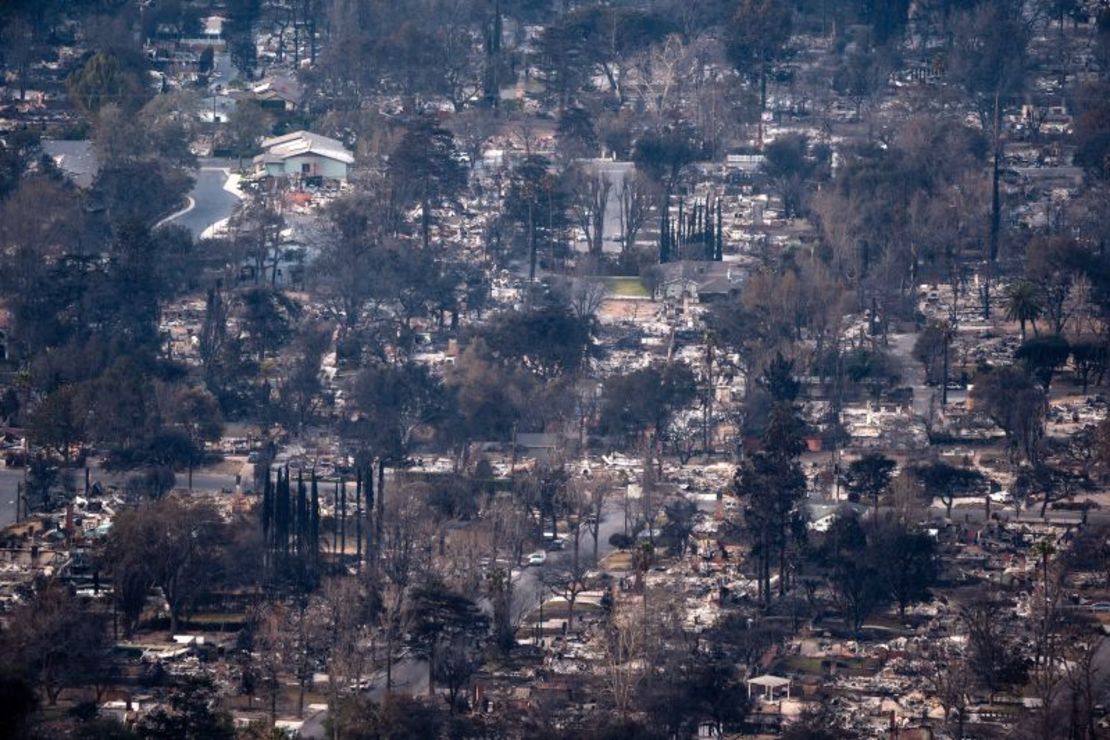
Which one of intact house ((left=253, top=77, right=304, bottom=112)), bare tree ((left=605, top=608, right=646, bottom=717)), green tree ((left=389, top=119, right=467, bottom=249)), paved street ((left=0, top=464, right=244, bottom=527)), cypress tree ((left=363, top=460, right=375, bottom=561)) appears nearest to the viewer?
bare tree ((left=605, top=608, right=646, bottom=717))

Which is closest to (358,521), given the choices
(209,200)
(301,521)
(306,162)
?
(301,521)

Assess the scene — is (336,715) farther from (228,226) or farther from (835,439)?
(228,226)

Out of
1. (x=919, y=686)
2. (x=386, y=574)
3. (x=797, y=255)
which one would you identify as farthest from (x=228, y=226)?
(x=919, y=686)

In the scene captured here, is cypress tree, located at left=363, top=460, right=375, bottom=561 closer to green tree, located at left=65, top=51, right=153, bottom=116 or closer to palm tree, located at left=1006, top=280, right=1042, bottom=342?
palm tree, located at left=1006, top=280, right=1042, bottom=342

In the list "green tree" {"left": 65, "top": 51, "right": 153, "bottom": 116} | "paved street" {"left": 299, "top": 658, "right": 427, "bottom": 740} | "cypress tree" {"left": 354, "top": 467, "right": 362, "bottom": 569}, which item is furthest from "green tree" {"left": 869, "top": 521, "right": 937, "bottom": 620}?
"green tree" {"left": 65, "top": 51, "right": 153, "bottom": 116}

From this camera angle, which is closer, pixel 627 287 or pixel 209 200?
pixel 627 287

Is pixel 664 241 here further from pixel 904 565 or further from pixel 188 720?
pixel 188 720

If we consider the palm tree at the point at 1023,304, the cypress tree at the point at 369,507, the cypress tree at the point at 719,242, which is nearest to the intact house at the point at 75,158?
the cypress tree at the point at 719,242

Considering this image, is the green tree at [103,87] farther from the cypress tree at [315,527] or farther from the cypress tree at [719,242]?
the cypress tree at [315,527]

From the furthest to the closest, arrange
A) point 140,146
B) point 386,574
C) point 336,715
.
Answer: point 140,146 → point 386,574 → point 336,715
